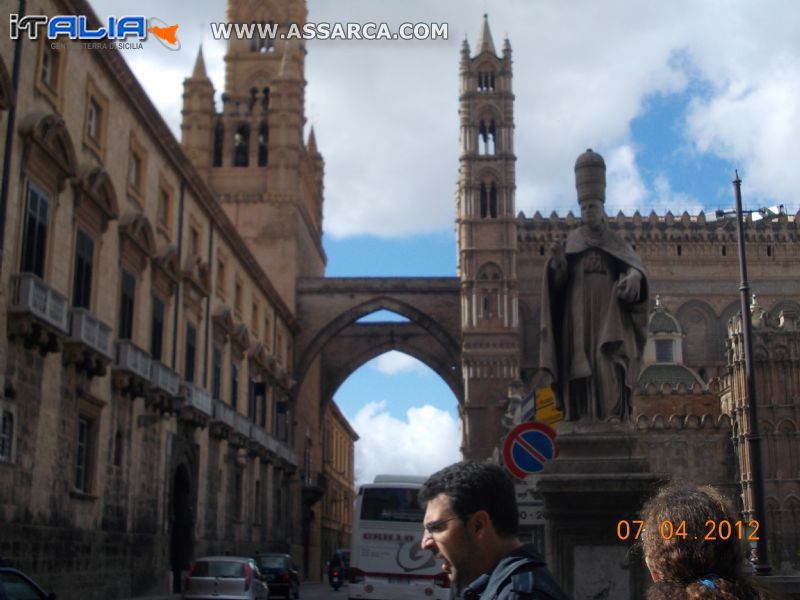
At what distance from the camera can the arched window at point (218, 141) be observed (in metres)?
51.1

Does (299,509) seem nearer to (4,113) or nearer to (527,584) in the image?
(4,113)

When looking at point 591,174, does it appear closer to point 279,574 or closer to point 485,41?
point 279,574

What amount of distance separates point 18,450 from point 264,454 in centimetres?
2333

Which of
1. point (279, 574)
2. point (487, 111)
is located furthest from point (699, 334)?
point (279, 574)

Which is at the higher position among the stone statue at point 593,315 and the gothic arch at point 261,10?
the gothic arch at point 261,10

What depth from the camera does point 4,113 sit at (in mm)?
16797

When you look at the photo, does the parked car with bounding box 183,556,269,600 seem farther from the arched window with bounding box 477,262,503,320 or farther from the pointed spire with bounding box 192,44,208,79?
the pointed spire with bounding box 192,44,208,79

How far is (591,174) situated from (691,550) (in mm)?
6569

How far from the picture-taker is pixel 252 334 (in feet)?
130

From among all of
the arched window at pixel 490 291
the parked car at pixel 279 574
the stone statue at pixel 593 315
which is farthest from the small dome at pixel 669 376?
the stone statue at pixel 593 315

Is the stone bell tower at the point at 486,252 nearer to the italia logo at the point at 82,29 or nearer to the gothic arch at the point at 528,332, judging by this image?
the gothic arch at the point at 528,332

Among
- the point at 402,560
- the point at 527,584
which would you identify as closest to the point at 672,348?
the point at 402,560

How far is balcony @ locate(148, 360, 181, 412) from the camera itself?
24.6 m

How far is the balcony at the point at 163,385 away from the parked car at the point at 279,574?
16.3ft
